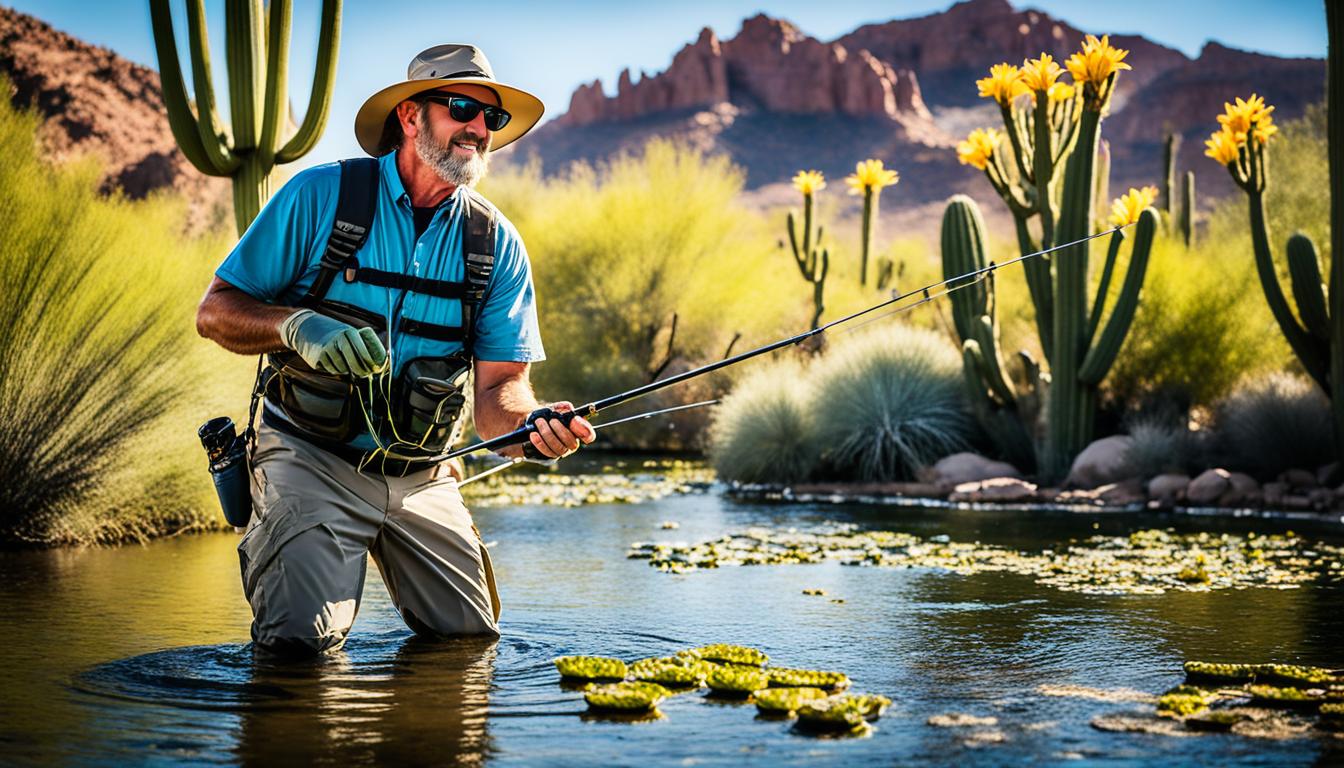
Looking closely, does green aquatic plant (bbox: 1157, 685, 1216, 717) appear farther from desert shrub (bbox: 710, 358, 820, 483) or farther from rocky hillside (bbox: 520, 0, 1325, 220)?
rocky hillside (bbox: 520, 0, 1325, 220)

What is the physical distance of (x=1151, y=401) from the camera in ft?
50.6

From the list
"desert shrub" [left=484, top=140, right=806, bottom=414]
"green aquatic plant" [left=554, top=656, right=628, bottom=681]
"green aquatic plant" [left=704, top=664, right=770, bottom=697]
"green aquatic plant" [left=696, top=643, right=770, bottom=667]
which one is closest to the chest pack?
"green aquatic plant" [left=554, top=656, right=628, bottom=681]

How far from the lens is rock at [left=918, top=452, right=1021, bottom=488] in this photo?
14188 millimetres

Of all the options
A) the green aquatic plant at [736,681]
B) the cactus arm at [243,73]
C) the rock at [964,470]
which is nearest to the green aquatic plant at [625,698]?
the green aquatic plant at [736,681]

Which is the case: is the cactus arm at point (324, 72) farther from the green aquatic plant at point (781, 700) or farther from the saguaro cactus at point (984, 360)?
the saguaro cactus at point (984, 360)

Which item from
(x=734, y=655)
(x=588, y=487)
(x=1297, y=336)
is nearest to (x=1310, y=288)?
(x=1297, y=336)

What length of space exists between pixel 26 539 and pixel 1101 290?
9297 mm

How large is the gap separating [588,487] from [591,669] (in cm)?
969

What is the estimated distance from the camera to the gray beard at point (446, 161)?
515cm

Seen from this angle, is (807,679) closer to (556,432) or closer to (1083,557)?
(556,432)

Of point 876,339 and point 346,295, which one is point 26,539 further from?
point 876,339

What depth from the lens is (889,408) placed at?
15328mm

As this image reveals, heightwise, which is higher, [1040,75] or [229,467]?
[1040,75]

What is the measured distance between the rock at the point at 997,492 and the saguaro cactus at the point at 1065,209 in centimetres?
74
